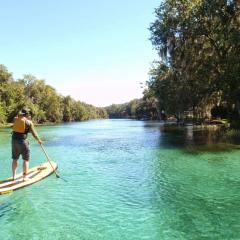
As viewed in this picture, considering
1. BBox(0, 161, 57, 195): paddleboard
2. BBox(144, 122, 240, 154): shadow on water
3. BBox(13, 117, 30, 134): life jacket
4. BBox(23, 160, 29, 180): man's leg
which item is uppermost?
BBox(13, 117, 30, 134): life jacket

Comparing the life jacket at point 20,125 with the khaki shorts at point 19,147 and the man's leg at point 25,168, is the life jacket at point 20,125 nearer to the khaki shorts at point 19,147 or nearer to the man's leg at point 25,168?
the khaki shorts at point 19,147

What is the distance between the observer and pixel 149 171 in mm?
19000

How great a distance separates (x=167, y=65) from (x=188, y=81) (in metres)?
6.51

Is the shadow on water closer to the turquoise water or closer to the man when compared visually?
the turquoise water

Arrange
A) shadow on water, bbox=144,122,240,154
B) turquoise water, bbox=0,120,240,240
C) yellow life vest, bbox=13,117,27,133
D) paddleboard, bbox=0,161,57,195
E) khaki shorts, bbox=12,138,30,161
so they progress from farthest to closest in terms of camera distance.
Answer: shadow on water, bbox=144,122,240,154, khaki shorts, bbox=12,138,30,161, yellow life vest, bbox=13,117,27,133, paddleboard, bbox=0,161,57,195, turquoise water, bbox=0,120,240,240

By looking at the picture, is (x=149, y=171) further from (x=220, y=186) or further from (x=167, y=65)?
(x=167, y=65)

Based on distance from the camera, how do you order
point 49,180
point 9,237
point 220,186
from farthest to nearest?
point 49,180
point 220,186
point 9,237

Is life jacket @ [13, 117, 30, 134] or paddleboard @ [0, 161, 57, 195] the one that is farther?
life jacket @ [13, 117, 30, 134]

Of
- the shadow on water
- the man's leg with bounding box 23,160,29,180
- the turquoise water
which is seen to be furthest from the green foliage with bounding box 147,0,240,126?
the man's leg with bounding box 23,160,29,180

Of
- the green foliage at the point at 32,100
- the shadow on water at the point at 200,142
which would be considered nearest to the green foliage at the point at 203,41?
the shadow on water at the point at 200,142

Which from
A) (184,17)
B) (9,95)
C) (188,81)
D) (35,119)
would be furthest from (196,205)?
(35,119)

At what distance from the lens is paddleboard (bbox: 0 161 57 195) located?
1368 cm

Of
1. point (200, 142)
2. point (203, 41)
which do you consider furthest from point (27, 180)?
point (203, 41)

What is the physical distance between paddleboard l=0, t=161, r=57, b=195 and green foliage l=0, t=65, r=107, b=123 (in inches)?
2971
